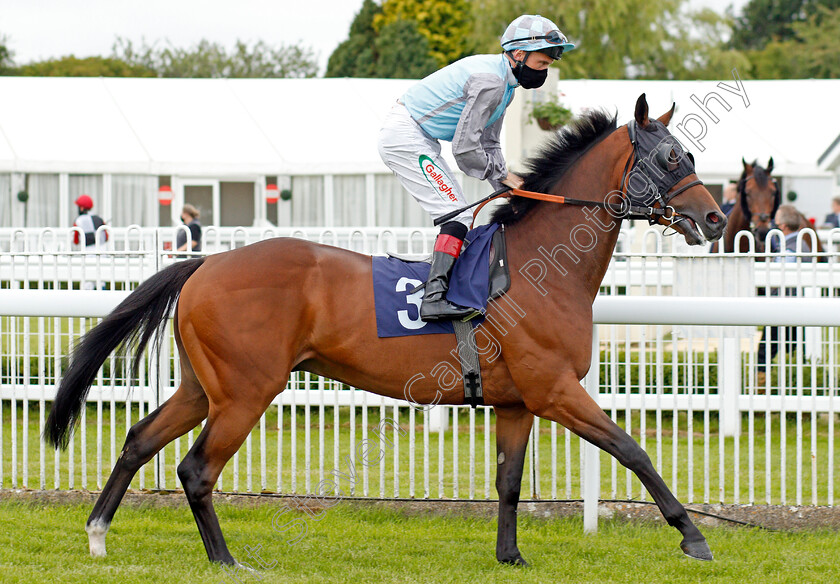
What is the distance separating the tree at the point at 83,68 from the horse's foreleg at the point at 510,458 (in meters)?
37.8

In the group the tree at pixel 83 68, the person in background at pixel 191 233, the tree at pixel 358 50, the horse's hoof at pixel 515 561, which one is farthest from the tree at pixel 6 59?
the horse's hoof at pixel 515 561

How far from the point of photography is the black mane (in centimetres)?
450

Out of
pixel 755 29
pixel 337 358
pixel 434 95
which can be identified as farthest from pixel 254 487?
pixel 755 29

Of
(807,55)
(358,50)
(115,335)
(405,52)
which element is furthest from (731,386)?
(807,55)

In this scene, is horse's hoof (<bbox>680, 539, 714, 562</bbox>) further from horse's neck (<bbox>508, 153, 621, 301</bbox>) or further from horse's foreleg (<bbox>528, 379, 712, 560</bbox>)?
horse's neck (<bbox>508, 153, 621, 301</bbox>)

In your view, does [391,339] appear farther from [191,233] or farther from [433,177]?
[191,233]

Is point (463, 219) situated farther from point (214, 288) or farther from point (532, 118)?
point (532, 118)

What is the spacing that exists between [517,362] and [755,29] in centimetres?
5469

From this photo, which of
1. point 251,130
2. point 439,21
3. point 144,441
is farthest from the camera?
point 439,21

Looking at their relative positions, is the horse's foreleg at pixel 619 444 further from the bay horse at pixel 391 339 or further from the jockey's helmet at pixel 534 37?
the jockey's helmet at pixel 534 37

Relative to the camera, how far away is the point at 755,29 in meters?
53.9

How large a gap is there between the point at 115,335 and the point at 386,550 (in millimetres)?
1592

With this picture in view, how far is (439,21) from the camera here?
136ft

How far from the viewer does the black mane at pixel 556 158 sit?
4504mm
